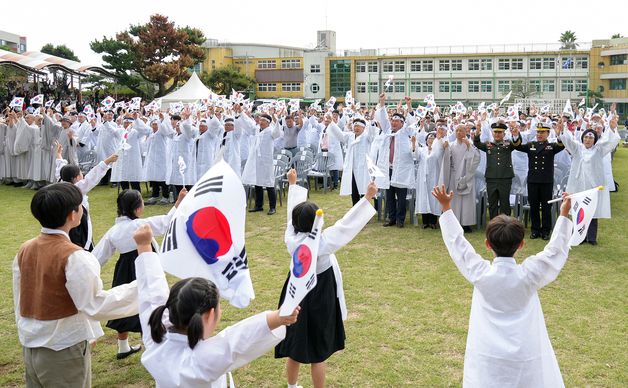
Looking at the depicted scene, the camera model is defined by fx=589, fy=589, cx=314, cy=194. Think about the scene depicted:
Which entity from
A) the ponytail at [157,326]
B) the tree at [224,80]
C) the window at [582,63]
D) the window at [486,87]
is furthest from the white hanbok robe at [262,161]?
the window at [582,63]

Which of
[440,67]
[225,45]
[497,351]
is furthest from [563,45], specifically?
[497,351]

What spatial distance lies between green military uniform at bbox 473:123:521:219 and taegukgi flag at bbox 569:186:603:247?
16.4 feet

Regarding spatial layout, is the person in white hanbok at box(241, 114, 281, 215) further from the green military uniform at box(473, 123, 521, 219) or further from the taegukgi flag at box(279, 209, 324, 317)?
the taegukgi flag at box(279, 209, 324, 317)

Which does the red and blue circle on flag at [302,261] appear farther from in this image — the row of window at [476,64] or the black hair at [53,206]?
the row of window at [476,64]

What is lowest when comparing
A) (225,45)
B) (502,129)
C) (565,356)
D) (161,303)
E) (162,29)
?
(565,356)

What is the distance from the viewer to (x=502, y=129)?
8523 millimetres

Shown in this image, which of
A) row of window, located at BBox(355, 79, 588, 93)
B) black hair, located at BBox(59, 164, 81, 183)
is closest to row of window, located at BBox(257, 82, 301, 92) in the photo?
row of window, located at BBox(355, 79, 588, 93)

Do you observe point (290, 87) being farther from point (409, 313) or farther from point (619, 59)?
point (409, 313)

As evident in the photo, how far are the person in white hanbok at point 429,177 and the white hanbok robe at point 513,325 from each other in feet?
20.5

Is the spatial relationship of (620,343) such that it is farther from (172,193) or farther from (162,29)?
(162,29)

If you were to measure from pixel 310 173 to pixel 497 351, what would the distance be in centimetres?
973

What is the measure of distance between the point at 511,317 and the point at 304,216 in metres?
1.31

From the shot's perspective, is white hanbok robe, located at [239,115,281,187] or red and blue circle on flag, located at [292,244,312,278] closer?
red and blue circle on flag, located at [292,244,312,278]

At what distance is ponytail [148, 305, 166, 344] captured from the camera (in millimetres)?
2172
